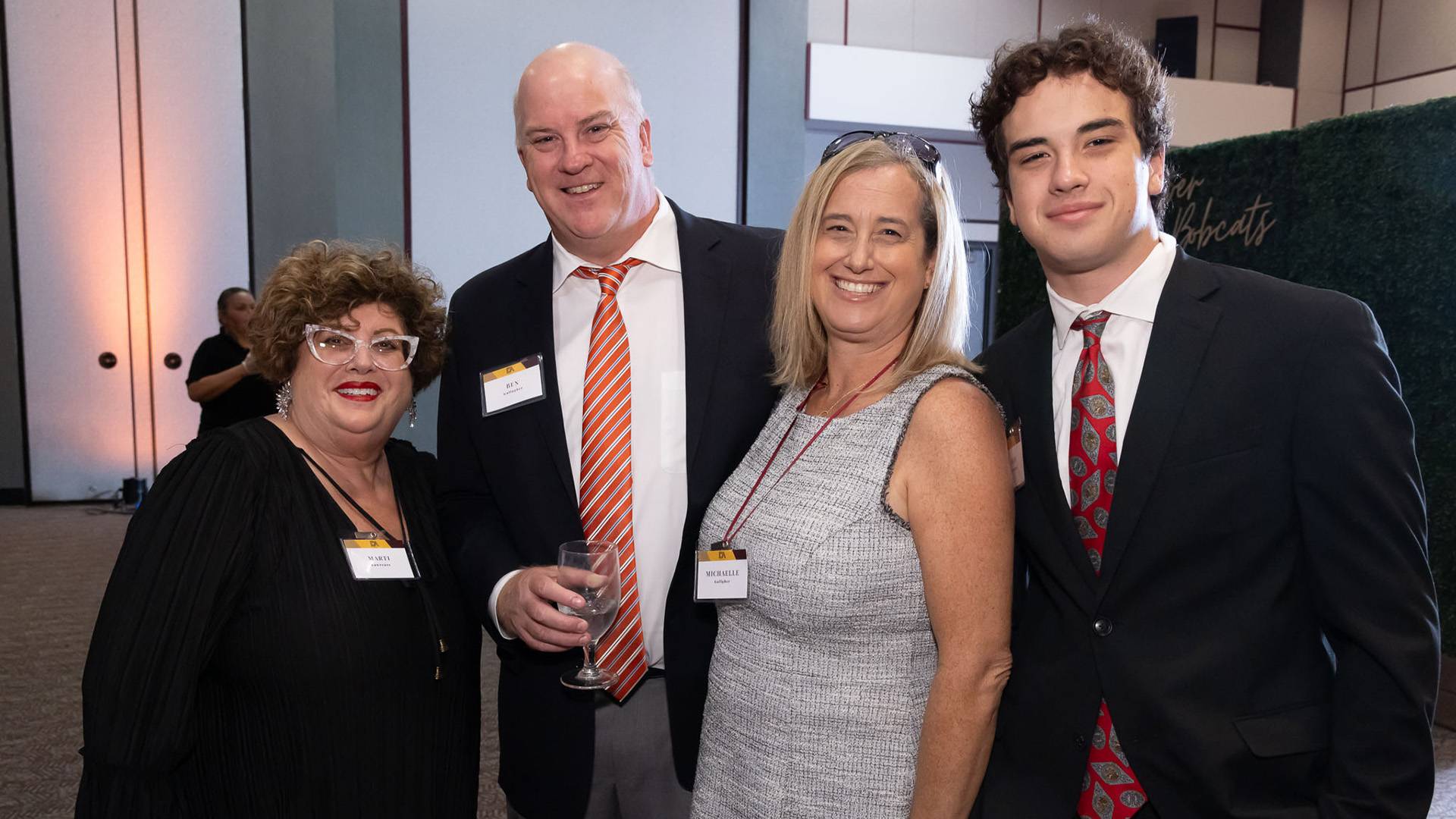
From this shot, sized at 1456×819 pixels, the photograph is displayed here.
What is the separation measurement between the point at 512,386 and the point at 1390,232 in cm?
350

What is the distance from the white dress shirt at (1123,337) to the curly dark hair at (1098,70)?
0.61 ft

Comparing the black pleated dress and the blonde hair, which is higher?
the blonde hair

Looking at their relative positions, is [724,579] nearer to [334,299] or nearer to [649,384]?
[649,384]

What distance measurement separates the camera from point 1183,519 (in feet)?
4.32

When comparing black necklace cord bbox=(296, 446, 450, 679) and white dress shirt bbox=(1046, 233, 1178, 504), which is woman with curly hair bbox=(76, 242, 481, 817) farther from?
white dress shirt bbox=(1046, 233, 1178, 504)

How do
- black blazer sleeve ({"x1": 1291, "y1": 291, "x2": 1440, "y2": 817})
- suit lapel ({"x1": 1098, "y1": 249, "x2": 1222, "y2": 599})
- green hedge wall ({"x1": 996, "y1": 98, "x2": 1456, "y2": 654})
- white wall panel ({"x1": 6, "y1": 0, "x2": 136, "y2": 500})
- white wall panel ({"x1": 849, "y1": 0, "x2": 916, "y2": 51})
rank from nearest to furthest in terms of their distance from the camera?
black blazer sleeve ({"x1": 1291, "y1": 291, "x2": 1440, "y2": 817}) < suit lapel ({"x1": 1098, "y1": 249, "x2": 1222, "y2": 599}) < green hedge wall ({"x1": 996, "y1": 98, "x2": 1456, "y2": 654}) < white wall panel ({"x1": 6, "y1": 0, "x2": 136, "y2": 500}) < white wall panel ({"x1": 849, "y1": 0, "x2": 916, "y2": 51})

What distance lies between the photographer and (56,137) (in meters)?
8.27

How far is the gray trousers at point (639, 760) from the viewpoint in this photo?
70.6 inches

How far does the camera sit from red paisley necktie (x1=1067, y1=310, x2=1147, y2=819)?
1.41 meters

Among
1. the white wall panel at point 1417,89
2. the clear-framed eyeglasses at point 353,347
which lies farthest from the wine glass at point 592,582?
the white wall panel at point 1417,89

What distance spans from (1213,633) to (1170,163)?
3.74 m

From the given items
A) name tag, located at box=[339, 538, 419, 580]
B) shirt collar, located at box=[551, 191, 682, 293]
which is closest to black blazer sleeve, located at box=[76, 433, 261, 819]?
name tag, located at box=[339, 538, 419, 580]

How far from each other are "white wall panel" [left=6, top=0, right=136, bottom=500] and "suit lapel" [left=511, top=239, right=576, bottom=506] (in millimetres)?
8274

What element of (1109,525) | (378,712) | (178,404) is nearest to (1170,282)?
(1109,525)
